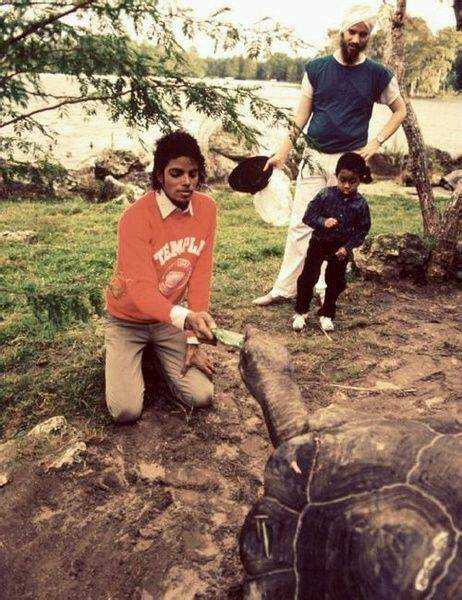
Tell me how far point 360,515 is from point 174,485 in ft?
4.31

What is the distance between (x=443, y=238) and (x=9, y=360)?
384 cm

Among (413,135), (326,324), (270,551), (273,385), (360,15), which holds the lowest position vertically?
(326,324)

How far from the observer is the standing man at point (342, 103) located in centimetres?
387

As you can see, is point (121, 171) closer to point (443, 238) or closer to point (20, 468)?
point (443, 238)

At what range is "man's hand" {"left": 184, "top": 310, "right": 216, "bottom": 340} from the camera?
2711mm

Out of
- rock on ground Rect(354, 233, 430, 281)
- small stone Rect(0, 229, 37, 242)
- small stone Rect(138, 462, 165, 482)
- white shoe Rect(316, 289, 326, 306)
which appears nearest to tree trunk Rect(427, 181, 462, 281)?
rock on ground Rect(354, 233, 430, 281)

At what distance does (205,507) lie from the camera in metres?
2.53

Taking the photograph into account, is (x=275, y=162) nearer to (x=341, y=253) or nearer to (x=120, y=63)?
(x=341, y=253)

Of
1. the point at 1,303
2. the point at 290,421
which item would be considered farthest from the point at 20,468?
the point at 1,303

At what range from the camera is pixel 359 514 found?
1544 millimetres

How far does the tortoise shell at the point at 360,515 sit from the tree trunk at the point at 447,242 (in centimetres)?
368

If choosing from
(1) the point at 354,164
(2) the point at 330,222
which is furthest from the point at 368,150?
(2) the point at 330,222

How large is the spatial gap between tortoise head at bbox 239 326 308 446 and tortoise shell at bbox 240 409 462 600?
0.21m

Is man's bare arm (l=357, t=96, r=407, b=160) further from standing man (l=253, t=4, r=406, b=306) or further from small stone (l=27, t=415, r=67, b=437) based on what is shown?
small stone (l=27, t=415, r=67, b=437)
